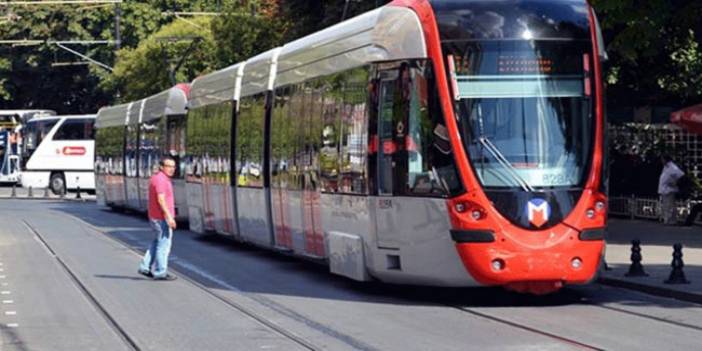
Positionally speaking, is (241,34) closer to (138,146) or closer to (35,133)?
(35,133)

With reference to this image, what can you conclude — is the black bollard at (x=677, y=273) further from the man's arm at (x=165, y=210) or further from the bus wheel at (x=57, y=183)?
the bus wheel at (x=57, y=183)

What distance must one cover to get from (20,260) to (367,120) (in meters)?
10.6

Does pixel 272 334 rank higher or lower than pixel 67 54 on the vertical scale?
lower

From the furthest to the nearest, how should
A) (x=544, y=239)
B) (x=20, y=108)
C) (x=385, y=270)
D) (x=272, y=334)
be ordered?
1. (x=20, y=108)
2. (x=385, y=270)
3. (x=544, y=239)
4. (x=272, y=334)

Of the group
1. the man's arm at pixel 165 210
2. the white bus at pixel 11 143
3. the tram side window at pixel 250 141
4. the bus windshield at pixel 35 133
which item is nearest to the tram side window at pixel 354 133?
the man's arm at pixel 165 210

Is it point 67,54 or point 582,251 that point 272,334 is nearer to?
point 582,251

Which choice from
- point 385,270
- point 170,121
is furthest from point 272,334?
point 170,121

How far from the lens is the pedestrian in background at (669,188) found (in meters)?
35.2

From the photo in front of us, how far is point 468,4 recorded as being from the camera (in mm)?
17969

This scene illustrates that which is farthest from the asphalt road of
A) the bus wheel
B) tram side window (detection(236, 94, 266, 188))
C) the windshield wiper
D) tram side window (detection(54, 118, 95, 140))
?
the bus wheel

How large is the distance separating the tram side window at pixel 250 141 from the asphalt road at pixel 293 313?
1526 mm

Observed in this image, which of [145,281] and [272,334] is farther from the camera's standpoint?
[145,281]

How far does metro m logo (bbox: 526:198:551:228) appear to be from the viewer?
1723 centimetres

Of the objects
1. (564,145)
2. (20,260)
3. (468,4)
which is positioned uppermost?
(468,4)
